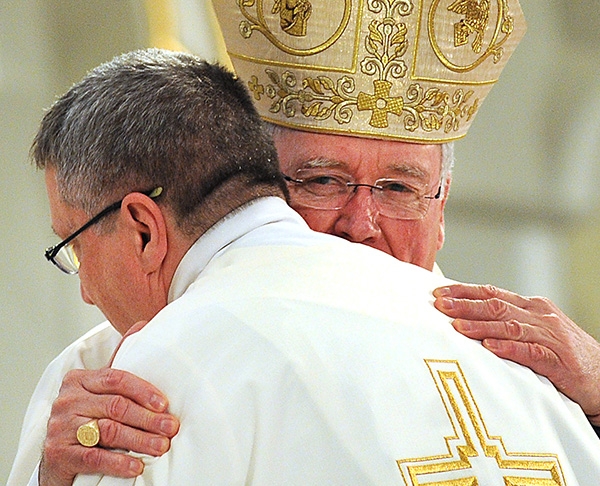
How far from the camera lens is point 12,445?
4781 mm

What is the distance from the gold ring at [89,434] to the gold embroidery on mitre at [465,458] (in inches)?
17.9

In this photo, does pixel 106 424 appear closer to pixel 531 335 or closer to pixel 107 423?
pixel 107 423

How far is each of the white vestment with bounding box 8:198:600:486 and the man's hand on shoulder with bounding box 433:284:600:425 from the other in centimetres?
5

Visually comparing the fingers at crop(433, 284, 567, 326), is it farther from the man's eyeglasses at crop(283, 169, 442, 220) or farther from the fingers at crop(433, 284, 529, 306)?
the man's eyeglasses at crop(283, 169, 442, 220)

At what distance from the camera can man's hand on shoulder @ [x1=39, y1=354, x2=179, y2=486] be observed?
152 cm

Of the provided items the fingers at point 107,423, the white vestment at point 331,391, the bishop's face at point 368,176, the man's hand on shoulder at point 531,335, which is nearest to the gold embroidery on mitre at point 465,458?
the white vestment at point 331,391

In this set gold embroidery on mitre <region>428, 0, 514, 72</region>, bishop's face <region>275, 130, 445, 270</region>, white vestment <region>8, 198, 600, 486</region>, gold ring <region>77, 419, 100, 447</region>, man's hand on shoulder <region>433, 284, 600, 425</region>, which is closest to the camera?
white vestment <region>8, 198, 600, 486</region>

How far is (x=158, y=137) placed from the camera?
6.03 ft

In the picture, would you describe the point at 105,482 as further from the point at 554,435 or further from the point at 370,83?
the point at 370,83

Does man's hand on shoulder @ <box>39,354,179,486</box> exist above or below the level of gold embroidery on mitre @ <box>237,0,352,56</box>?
below

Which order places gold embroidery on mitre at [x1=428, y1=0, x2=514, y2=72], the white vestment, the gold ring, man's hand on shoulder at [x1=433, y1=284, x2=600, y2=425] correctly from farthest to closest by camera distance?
gold embroidery on mitre at [x1=428, y1=0, x2=514, y2=72]
man's hand on shoulder at [x1=433, y1=284, x2=600, y2=425]
the gold ring
the white vestment

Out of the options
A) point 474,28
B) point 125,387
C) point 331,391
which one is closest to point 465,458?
point 331,391

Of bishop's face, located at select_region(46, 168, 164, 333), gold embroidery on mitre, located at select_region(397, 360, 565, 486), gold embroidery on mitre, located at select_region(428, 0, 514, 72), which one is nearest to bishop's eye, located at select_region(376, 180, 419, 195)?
gold embroidery on mitre, located at select_region(428, 0, 514, 72)

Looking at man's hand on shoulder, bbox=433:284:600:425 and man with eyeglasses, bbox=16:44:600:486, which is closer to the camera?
man with eyeglasses, bbox=16:44:600:486
